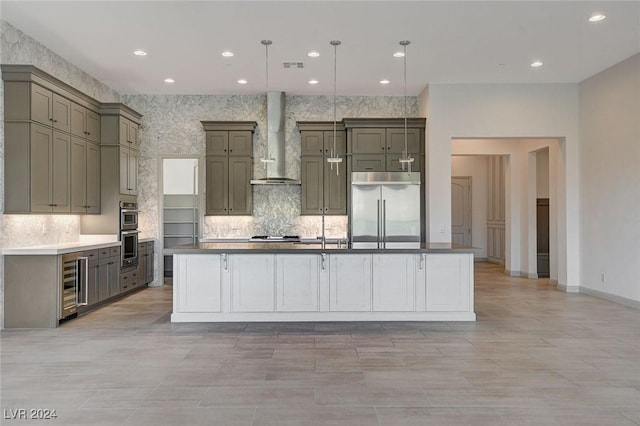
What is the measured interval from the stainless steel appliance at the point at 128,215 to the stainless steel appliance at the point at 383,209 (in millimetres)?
3710

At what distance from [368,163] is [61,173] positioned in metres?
4.77

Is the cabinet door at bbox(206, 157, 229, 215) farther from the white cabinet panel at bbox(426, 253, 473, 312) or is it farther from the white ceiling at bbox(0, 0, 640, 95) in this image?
the white cabinet panel at bbox(426, 253, 473, 312)

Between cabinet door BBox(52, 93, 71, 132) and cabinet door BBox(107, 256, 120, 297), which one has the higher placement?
cabinet door BBox(52, 93, 71, 132)

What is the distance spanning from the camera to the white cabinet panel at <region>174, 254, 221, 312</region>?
16.8 ft

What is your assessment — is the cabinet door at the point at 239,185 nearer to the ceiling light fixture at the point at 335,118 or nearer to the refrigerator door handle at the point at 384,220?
the ceiling light fixture at the point at 335,118

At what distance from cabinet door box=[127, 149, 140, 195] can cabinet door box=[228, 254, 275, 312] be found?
3.29 m

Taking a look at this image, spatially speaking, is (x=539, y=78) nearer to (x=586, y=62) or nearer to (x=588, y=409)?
(x=586, y=62)

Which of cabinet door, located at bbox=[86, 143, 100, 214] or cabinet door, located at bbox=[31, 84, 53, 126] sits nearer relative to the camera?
cabinet door, located at bbox=[31, 84, 53, 126]

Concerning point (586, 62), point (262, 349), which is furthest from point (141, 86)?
point (586, 62)

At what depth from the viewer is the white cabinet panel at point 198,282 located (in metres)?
5.11

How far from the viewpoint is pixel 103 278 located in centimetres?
620

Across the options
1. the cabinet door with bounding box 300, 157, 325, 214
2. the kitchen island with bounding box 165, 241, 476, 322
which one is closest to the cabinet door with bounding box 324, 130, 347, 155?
the cabinet door with bounding box 300, 157, 325, 214

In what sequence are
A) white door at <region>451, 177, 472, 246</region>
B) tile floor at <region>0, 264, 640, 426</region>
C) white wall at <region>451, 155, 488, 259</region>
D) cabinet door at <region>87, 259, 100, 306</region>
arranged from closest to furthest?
tile floor at <region>0, 264, 640, 426</region>
cabinet door at <region>87, 259, 100, 306</region>
white wall at <region>451, 155, 488, 259</region>
white door at <region>451, 177, 472, 246</region>

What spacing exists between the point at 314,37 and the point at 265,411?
4.46 metres
